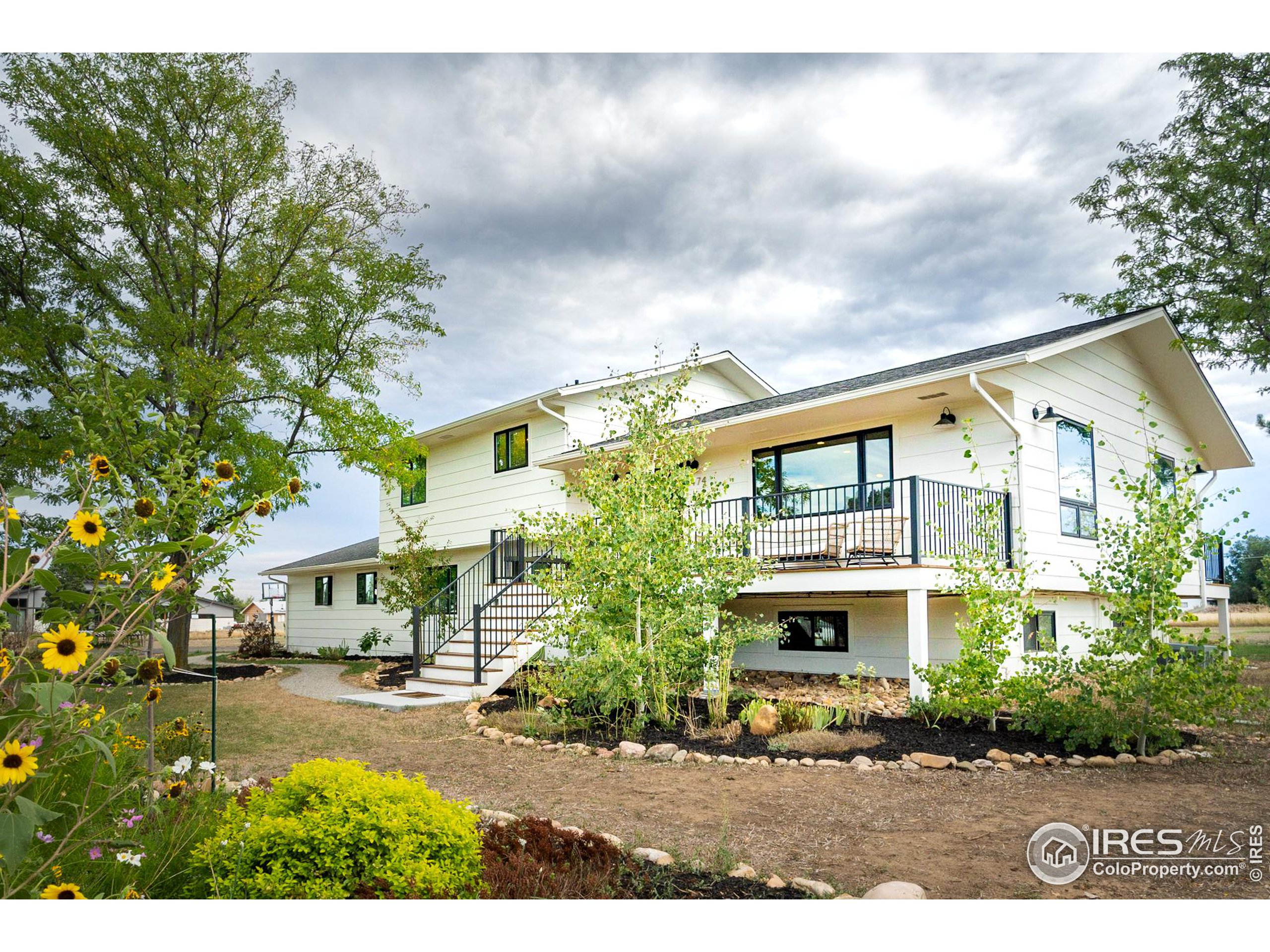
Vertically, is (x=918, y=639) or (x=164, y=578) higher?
(x=164, y=578)

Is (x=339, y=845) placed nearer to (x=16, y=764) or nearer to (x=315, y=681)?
(x=16, y=764)

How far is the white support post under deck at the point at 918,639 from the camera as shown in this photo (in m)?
8.27

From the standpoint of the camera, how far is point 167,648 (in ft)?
7.14

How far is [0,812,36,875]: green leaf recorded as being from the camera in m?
2.02

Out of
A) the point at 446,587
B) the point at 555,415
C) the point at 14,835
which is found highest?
the point at 555,415

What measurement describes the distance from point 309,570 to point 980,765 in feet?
61.9

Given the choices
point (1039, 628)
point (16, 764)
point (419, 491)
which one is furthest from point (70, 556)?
point (419, 491)

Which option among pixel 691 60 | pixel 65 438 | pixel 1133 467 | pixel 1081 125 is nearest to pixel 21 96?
pixel 65 438

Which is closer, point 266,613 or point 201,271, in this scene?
point 201,271

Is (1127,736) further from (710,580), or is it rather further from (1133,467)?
(1133,467)

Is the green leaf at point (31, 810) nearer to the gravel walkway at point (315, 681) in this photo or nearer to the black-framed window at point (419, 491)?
the gravel walkway at point (315, 681)

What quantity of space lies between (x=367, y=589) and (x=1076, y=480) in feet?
50.1

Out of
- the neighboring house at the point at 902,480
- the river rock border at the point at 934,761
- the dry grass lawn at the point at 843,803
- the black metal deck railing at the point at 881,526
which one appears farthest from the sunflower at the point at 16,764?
the black metal deck railing at the point at 881,526

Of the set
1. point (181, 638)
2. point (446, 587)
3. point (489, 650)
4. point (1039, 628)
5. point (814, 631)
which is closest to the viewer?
point (181, 638)
